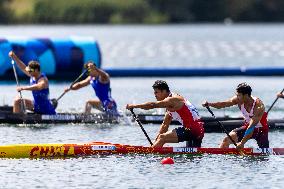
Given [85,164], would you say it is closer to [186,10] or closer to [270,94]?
[270,94]

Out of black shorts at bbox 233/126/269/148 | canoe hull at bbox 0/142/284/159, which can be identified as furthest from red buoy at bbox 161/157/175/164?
black shorts at bbox 233/126/269/148

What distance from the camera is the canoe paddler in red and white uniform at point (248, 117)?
2638 centimetres

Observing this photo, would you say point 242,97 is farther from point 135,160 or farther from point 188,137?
point 135,160

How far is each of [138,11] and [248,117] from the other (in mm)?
108408

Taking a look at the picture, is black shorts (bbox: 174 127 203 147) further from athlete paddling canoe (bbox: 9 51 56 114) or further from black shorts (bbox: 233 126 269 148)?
athlete paddling canoe (bbox: 9 51 56 114)

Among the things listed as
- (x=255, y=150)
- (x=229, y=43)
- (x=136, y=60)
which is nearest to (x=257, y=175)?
(x=255, y=150)

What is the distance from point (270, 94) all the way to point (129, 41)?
52.6 meters

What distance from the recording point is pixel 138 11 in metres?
135

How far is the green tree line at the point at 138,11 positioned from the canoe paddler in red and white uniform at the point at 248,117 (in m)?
101

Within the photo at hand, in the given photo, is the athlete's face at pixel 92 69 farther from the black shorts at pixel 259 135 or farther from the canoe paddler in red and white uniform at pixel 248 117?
the black shorts at pixel 259 135

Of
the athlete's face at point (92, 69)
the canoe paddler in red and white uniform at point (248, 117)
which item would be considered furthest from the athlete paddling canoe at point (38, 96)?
the canoe paddler in red and white uniform at point (248, 117)

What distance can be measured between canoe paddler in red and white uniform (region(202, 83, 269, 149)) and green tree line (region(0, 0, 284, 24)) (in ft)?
332

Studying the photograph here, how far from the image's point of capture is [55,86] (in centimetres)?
4844

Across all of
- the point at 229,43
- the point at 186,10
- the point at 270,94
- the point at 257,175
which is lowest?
the point at 257,175
